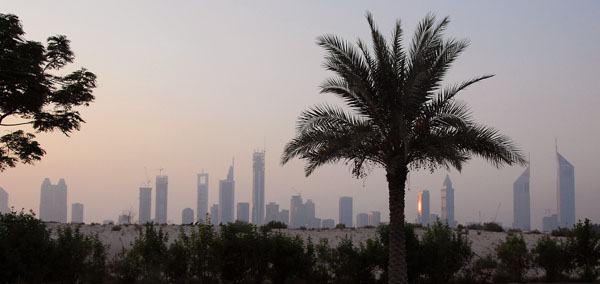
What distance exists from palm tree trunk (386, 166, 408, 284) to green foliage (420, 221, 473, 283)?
3.20 metres

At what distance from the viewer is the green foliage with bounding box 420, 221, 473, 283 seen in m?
19.9

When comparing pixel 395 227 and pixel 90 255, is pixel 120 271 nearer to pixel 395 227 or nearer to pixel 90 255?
pixel 90 255

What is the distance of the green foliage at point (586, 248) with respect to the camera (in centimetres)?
2158

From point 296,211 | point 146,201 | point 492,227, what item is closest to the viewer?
point 492,227

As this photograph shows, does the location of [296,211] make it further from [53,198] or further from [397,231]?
[397,231]

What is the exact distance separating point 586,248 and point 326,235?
49.0 feet

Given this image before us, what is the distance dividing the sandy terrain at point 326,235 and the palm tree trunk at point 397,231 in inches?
516

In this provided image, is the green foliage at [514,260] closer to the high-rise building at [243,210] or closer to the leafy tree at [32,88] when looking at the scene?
the leafy tree at [32,88]

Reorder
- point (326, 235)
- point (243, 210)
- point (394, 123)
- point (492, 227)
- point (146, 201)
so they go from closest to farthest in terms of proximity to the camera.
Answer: point (394, 123)
point (326, 235)
point (492, 227)
point (146, 201)
point (243, 210)

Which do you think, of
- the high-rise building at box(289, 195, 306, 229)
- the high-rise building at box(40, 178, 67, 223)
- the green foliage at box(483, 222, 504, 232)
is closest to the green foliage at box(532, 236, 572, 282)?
the green foliage at box(483, 222, 504, 232)

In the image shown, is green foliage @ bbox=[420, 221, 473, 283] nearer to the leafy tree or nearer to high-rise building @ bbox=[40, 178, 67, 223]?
the leafy tree

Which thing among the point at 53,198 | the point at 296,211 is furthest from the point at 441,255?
the point at 53,198

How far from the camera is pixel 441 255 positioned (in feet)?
65.7

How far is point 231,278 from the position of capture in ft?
63.1
